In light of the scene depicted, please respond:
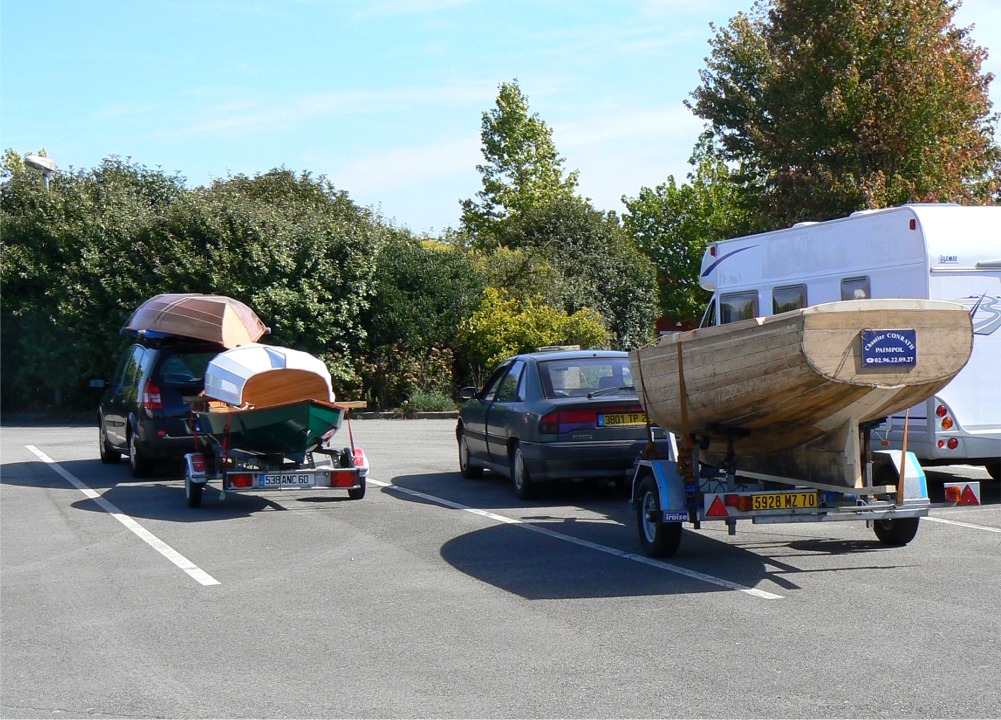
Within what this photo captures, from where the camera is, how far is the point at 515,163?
54719 millimetres

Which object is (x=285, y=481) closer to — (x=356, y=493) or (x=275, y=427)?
(x=275, y=427)

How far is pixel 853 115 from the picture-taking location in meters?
25.7

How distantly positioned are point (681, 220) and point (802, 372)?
50022 mm

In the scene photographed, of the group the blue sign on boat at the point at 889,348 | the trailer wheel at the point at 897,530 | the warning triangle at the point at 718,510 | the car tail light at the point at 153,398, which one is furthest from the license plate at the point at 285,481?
→ the blue sign on boat at the point at 889,348

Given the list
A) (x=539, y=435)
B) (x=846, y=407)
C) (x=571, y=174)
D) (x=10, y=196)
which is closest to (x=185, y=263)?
(x=10, y=196)

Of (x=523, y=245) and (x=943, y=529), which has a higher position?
(x=523, y=245)

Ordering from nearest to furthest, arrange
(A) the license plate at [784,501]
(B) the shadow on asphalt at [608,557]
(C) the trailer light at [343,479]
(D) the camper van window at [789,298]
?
1. (B) the shadow on asphalt at [608,557]
2. (A) the license plate at [784,501]
3. (C) the trailer light at [343,479]
4. (D) the camper van window at [789,298]

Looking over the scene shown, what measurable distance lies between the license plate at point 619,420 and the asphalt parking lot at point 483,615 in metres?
0.90

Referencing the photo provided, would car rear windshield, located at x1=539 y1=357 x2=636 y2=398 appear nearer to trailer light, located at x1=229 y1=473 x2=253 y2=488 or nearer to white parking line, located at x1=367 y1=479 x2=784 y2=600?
white parking line, located at x1=367 y1=479 x2=784 y2=600

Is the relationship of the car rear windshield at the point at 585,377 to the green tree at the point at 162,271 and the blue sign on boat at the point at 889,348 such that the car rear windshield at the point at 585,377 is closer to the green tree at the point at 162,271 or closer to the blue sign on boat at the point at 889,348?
the blue sign on boat at the point at 889,348

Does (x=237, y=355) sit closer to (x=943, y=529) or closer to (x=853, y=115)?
(x=943, y=529)

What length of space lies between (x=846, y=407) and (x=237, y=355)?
7.06m

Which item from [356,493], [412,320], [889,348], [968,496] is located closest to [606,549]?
[968,496]

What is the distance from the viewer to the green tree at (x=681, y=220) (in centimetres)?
5519
